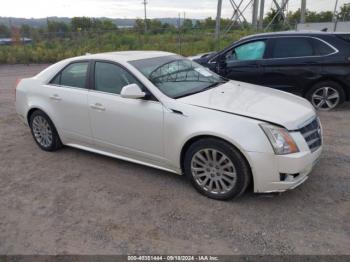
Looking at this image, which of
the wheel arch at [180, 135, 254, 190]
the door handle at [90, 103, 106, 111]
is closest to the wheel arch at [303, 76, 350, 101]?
the wheel arch at [180, 135, 254, 190]

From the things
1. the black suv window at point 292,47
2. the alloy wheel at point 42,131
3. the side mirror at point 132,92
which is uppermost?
the black suv window at point 292,47

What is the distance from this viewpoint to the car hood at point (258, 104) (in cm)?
340

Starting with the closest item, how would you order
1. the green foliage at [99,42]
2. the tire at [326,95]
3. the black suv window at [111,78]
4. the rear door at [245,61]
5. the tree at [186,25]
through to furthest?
the black suv window at [111,78]
the tire at [326,95]
the rear door at [245,61]
the green foliage at [99,42]
the tree at [186,25]

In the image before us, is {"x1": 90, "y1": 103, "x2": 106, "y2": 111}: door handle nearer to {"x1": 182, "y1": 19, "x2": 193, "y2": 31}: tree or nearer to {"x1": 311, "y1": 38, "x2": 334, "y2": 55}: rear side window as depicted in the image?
{"x1": 311, "y1": 38, "x2": 334, "y2": 55}: rear side window

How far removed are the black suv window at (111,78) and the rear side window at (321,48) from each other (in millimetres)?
4385

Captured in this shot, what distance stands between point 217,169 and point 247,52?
448 centimetres

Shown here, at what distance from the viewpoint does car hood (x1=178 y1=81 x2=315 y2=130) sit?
3402 mm

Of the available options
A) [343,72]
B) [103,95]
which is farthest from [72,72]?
[343,72]

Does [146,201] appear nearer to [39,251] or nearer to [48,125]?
[39,251]

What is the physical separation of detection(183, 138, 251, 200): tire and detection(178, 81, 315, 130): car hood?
399 millimetres

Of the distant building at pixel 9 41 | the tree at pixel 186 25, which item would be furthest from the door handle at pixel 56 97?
the tree at pixel 186 25

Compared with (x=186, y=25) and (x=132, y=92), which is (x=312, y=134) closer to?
(x=132, y=92)

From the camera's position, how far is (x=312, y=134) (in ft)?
11.8

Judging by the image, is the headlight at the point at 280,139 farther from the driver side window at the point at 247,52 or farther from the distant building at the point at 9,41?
the distant building at the point at 9,41
